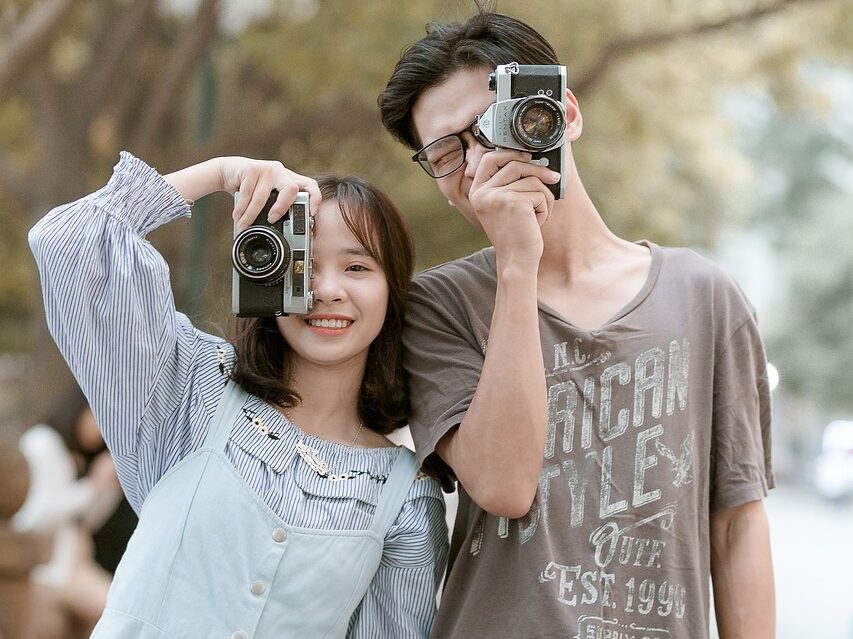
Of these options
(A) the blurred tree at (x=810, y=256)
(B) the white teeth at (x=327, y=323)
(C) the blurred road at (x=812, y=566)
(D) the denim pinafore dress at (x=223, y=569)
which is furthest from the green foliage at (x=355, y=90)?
(A) the blurred tree at (x=810, y=256)

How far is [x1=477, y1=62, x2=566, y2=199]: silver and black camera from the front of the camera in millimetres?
2078

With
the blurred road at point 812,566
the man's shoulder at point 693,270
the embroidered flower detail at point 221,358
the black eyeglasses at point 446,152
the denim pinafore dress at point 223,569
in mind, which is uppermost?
the blurred road at point 812,566

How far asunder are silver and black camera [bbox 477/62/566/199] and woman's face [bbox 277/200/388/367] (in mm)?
415

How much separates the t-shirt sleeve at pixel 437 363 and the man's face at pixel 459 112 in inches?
7.7

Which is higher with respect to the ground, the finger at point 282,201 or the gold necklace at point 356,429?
the finger at point 282,201

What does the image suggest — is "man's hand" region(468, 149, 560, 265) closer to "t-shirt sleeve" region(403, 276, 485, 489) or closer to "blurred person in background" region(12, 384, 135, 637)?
"t-shirt sleeve" region(403, 276, 485, 489)

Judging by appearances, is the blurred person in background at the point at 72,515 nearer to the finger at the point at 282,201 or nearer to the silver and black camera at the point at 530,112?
the finger at the point at 282,201

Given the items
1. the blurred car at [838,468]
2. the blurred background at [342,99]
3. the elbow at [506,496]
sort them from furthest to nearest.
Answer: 1. the blurred car at [838,468]
2. the blurred background at [342,99]
3. the elbow at [506,496]

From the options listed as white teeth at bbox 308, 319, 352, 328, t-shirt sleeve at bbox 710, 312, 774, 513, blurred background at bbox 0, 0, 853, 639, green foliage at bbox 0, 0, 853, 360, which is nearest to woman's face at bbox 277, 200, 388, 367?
white teeth at bbox 308, 319, 352, 328

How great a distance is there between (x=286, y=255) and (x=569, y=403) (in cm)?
63

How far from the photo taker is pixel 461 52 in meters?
2.29

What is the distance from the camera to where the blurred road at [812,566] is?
9750 mm

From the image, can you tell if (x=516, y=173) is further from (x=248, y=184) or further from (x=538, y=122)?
(x=248, y=184)

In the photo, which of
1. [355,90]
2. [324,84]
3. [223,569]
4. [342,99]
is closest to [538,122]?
[223,569]
